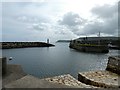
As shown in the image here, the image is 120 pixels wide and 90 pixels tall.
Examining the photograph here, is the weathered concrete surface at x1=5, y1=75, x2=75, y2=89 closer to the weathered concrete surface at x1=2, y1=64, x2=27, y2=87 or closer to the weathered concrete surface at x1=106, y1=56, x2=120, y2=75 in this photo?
the weathered concrete surface at x1=2, y1=64, x2=27, y2=87

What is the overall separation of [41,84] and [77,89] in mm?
656

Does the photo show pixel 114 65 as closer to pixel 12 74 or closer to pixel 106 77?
pixel 106 77

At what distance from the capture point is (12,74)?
502 cm

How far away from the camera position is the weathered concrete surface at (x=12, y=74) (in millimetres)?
4642

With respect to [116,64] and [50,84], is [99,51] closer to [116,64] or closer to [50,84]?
[116,64]

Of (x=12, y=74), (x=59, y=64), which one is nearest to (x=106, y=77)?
(x=12, y=74)

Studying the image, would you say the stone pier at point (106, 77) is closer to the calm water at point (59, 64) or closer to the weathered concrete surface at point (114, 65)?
the weathered concrete surface at point (114, 65)

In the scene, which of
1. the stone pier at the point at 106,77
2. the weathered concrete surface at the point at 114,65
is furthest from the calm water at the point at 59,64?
the stone pier at the point at 106,77

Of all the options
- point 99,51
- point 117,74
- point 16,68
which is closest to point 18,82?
point 16,68

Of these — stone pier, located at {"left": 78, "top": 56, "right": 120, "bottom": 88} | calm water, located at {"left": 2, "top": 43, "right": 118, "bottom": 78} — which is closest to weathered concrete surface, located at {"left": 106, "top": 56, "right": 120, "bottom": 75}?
stone pier, located at {"left": 78, "top": 56, "right": 120, "bottom": 88}

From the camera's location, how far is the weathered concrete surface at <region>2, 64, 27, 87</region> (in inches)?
183

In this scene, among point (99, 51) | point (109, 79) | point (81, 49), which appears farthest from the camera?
point (81, 49)

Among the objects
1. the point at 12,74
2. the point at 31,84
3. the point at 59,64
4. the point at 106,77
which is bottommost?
the point at 59,64

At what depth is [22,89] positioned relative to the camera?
3.29 m
